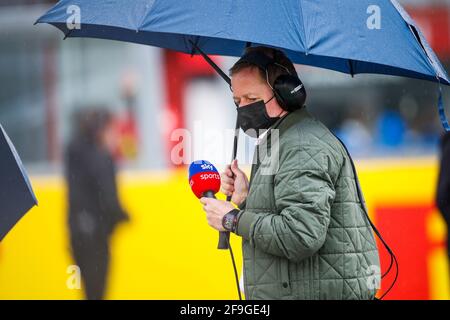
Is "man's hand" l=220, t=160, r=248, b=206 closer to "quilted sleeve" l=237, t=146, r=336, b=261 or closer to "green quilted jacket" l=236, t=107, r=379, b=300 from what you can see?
"green quilted jacket" l=236, t=107, r=379, b=300

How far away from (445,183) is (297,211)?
8.13 ft

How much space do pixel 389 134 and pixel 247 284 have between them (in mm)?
10654

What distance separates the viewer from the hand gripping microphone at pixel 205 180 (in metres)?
3.80

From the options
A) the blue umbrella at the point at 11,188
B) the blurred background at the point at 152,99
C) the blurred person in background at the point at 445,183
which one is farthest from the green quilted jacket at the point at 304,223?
the blurred background at the point at 152,99

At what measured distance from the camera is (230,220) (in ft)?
11.9

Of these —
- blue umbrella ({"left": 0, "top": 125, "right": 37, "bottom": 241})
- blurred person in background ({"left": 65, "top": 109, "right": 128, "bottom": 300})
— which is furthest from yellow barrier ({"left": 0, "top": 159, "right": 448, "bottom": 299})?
blue umbrella ({"left": 0, "top": 125, "right": 37, "bottom": 241})

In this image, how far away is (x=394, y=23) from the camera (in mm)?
3850

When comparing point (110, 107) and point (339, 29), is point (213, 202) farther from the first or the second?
point (110, 107)

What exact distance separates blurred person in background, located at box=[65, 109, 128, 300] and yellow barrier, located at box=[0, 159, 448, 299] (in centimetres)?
10

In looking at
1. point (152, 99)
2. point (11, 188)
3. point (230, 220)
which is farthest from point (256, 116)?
point (152, 99)

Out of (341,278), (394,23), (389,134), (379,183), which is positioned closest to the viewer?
(341,278)

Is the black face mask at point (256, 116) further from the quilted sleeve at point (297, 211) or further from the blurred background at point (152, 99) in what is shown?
the blurred background at point (152, 99)

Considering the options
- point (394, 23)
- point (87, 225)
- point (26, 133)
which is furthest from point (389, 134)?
point (394, 23)

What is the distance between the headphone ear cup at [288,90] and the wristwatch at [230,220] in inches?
20.1
